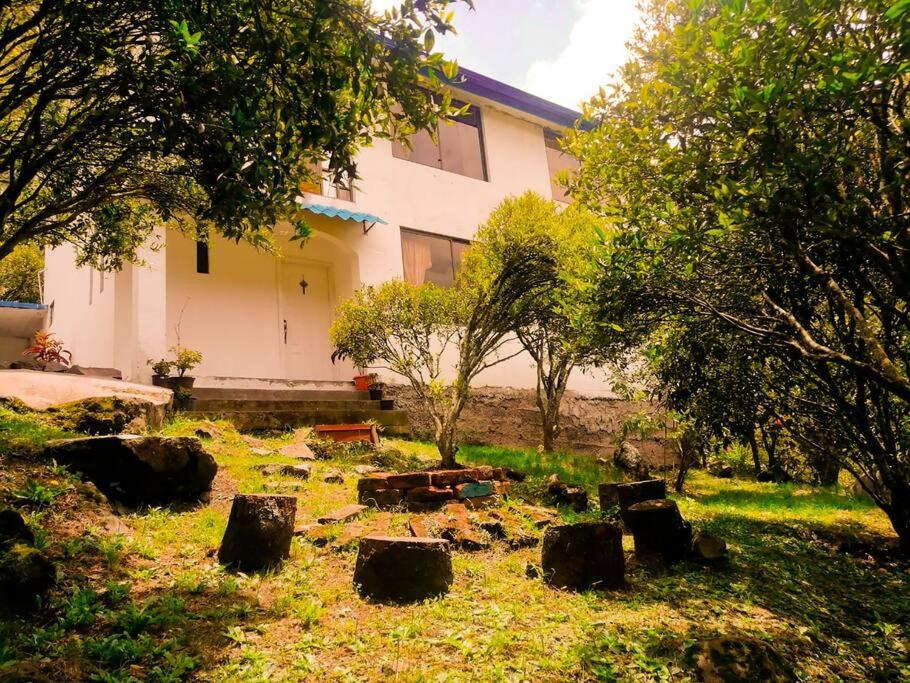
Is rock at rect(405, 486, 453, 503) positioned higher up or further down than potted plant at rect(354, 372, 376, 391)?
further down

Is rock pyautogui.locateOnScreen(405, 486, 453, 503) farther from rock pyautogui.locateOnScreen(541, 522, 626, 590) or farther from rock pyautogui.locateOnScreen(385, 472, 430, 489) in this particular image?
rock pyautogui.locateOnScreen(541, 522, 626, 590)

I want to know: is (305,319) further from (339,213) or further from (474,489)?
(474,489)

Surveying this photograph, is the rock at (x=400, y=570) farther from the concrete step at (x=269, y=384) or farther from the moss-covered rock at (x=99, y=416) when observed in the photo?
the concrete step at (x=269, y=384)

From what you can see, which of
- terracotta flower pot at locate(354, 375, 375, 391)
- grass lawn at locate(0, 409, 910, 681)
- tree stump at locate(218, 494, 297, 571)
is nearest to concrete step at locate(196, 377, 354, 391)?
terracotta flower pot at locate(354, 375, 375, 391)

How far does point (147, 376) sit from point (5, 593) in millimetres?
6700

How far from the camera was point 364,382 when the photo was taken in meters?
11.4

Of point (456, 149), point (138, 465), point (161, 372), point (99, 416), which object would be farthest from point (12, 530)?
point (456, 149)

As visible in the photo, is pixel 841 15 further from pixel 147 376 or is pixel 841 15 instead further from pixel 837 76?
pixel 147 376

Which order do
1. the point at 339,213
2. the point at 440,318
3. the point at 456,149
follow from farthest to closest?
the point at 456,149 → the point at 339,213 → the point at 440,318

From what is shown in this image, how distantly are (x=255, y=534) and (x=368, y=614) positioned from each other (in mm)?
1138

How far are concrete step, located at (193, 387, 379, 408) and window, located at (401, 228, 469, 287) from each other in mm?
3031

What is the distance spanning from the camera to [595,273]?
206 inches

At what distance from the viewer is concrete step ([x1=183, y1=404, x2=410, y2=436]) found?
9.07 meters

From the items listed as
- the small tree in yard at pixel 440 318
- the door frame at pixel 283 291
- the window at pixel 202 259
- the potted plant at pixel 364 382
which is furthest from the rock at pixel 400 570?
the window at pixel 202 259
